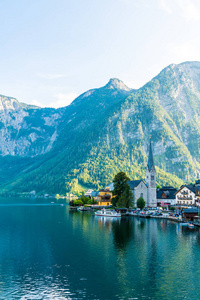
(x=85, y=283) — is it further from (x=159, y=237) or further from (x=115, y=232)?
(x=115, y=232)

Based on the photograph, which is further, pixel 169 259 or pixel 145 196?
pixel 145 196

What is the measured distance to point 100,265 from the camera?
58.2 metres

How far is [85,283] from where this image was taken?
158 ft

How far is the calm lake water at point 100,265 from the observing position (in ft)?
149

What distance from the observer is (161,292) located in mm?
45125

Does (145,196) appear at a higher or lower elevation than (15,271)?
A: higher

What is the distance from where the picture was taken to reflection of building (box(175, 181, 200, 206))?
5787 inches

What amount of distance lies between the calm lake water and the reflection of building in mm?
53587

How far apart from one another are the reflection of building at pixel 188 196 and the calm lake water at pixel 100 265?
53.6 m

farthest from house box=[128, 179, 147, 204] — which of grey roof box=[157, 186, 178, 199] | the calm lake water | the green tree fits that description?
Answer: the calm lake water

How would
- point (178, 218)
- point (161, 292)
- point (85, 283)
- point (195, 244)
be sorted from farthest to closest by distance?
point (178, 218) → point (195, 244) → point (85, 283) → point (161, 292)

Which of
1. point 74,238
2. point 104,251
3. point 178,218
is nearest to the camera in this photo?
point 104,251

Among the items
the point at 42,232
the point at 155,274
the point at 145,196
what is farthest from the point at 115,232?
the point at 145,196

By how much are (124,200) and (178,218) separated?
119 ft
